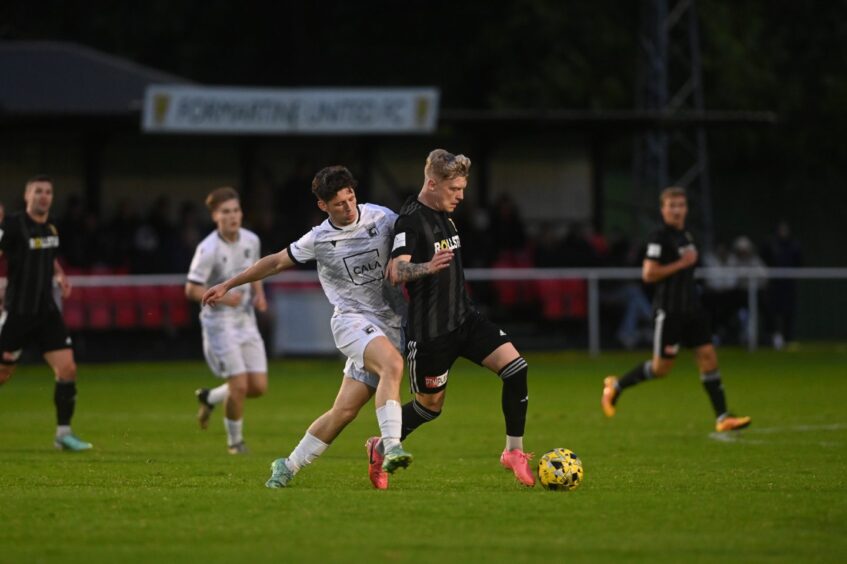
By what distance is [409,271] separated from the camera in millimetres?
9461

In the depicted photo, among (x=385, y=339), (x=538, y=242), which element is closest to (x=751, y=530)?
(x=385, y=339)

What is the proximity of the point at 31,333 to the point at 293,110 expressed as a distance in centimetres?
1327

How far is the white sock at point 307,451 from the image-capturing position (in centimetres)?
991

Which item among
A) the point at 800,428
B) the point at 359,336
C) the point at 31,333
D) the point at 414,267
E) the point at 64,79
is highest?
the point at 64,79

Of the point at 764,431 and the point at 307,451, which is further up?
the point at 307,451

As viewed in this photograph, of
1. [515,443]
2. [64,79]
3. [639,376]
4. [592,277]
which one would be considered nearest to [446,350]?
[515,443]

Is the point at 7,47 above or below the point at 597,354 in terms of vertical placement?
above

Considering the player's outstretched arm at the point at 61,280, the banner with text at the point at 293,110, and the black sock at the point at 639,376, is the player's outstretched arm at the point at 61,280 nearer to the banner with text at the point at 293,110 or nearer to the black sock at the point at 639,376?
the black sock at the point at 639,376

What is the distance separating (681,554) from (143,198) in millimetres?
23859

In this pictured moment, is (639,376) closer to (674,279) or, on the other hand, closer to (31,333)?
A: (674,279)

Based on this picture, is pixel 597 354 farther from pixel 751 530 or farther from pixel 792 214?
pixel 751 530

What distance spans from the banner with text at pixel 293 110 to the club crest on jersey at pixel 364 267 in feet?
53.0

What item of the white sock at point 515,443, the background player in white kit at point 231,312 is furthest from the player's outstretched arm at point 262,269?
the background player in white kit at point 231,312

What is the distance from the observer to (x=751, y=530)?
8.07 m
